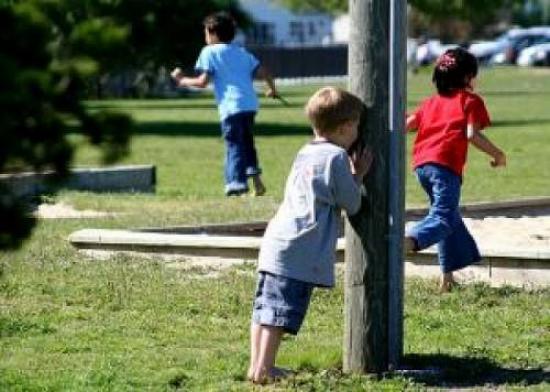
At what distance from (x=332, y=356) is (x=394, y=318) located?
46 cm

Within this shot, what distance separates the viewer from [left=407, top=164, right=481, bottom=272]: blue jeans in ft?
31.8

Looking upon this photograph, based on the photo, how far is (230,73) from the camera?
15930 mm

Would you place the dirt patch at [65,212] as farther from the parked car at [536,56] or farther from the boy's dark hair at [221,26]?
the parked car at [536,56]

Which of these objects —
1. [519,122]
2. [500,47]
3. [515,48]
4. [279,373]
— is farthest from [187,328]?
[500,47]

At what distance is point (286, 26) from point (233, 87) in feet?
280

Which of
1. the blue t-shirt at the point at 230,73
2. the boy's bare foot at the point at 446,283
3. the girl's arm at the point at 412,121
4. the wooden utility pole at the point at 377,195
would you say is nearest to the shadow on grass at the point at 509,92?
the blue t-shirt at the point at 230,73

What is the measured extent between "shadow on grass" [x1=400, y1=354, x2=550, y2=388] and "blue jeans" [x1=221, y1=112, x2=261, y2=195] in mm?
8454

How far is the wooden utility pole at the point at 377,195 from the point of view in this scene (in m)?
7.23

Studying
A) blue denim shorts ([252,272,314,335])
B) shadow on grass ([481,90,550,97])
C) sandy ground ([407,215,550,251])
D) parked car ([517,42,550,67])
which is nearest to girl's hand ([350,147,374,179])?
blue denim shorts ([252,272,314,335])

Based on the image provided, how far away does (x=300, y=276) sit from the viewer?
23.1 ft

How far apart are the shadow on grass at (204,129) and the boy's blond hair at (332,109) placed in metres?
23.3

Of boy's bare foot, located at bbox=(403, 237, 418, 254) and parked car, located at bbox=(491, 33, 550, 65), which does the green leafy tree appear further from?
parked car, located at bbox=(491, 33, 550, 65)

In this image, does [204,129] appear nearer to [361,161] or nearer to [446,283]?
[446,283]

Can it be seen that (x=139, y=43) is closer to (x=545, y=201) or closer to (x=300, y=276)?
(x=300, y=276)
